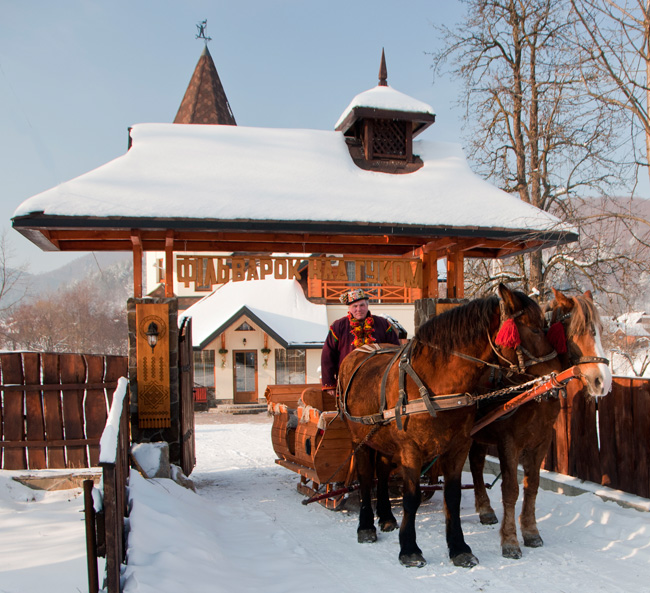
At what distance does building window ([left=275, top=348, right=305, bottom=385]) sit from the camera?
884 inches

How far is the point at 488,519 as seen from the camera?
19.1 ft

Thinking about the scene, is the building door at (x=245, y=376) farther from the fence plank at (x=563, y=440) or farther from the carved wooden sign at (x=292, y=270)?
the fence plank at (x=563, y=440)

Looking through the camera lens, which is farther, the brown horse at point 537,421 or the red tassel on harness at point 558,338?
the red tassel on harness at point 558,338

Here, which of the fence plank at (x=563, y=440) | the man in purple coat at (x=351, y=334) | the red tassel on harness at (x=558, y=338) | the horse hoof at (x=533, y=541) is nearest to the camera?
the red tassel on harness at (x=558, y=338)

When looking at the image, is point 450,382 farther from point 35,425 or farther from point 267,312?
point 267,312

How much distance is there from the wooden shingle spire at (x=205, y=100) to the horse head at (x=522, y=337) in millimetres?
25416

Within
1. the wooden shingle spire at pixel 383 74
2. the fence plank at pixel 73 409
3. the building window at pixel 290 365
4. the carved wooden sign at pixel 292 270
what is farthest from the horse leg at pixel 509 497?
the building window at pixel 290 365

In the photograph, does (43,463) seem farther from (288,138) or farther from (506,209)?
(506,209)

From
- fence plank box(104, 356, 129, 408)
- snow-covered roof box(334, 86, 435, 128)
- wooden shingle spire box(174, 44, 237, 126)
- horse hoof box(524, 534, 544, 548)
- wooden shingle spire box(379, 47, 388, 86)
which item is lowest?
horse hoof box(524, 534, 544, 548)

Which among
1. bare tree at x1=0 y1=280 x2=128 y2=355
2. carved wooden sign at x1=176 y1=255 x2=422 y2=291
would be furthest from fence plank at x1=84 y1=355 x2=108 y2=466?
bare tree at x1=0 y1=280 x2=128 y2=355

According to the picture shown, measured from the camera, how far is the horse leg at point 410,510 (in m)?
4.72

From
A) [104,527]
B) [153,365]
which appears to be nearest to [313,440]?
[153,365]

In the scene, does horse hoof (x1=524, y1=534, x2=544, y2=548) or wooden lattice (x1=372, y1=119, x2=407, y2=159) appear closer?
horse hoof (x1=524, y1=534, x2=544, y2=548)

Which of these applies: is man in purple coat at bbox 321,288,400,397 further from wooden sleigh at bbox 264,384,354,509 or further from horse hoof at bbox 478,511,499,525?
horse hoof at bbox 478,511,499,525
